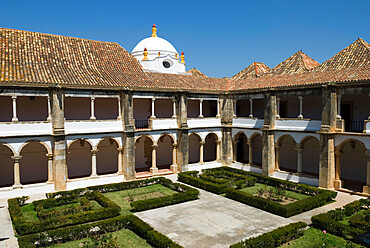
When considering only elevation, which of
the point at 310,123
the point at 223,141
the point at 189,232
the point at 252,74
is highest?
the point at 252,74

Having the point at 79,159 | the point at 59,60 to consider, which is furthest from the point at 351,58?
the point at 79,159

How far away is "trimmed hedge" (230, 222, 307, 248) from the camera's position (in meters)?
11.6

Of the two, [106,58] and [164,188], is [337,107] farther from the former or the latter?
[106,58]

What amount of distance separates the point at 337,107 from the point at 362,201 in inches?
244

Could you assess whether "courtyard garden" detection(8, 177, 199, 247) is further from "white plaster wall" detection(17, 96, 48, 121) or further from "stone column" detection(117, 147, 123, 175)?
"white plaster wall" detection(17, 96, 48, 121)

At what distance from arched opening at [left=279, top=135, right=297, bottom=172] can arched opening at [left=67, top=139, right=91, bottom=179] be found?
15847 millimetres

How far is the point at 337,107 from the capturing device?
19797 mm

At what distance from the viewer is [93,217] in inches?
590

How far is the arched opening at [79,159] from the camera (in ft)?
78.7

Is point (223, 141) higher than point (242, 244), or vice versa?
point (223, 141)

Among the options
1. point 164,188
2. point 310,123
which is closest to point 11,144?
point 164,188

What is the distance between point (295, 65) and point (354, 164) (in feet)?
32.2

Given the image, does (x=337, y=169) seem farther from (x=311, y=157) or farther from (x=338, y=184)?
(x=311, y=157)

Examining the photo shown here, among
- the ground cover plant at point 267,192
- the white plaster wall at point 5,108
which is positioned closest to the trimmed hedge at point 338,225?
the ground cover plant at point 267,192
